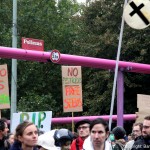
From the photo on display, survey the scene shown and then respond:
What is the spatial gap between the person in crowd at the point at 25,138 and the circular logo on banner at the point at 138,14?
22.1ft

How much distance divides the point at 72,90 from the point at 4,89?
2.32m

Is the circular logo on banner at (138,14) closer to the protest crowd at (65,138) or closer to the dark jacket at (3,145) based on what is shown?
the protest crowd at (65,138)

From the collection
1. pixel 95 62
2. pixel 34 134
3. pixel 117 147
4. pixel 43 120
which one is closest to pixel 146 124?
pixel 117 147

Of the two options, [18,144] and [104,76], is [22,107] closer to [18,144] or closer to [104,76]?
[104,76]

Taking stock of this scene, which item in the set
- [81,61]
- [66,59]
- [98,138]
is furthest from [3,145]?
[81,61]

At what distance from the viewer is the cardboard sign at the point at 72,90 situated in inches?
508

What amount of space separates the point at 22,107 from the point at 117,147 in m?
18.0

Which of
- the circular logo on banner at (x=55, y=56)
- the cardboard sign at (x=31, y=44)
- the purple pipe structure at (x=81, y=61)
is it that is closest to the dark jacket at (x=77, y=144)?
the purple pipe structure at (x=81, y=61)

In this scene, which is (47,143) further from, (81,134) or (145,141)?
(81,134)

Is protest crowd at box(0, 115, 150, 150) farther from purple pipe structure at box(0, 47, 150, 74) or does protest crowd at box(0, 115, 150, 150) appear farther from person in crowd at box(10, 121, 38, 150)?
purple pipe structure at box(0, 47, 150, 74)

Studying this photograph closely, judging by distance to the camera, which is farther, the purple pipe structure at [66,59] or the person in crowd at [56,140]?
the purple pipe structure at [66,59]

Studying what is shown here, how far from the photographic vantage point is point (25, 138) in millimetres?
5129

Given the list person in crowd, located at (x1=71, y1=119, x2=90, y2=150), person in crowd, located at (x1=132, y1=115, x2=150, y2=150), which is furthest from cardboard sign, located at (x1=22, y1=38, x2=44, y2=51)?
person in crowd, located at (x1=132, y1=115, x2=150, y2=150)

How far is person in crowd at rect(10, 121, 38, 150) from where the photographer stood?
A: 16.7 ft
